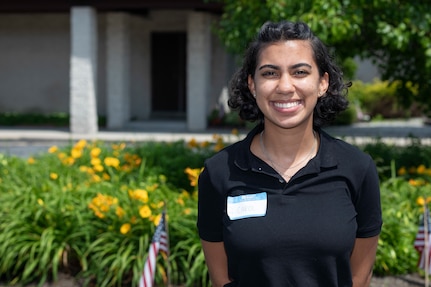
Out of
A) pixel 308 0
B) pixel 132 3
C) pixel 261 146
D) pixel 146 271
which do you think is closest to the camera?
pixel 261 146

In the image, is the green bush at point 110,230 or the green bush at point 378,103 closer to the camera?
the green bush at point 110,230

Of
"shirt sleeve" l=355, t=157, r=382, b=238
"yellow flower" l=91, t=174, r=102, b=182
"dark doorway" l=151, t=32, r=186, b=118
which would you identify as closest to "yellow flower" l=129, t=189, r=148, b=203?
"yellow flower" l=91, t=174, r=102, b=182

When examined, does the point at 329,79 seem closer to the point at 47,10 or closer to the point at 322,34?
the point at 322,34

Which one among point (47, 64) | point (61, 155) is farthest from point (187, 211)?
point (47, 64)

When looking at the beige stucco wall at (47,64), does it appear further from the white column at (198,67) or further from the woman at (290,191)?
the woman at (290,191)

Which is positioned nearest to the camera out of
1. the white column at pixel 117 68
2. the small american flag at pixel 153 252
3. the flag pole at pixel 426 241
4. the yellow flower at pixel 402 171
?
the small american flag at pixel 153 252

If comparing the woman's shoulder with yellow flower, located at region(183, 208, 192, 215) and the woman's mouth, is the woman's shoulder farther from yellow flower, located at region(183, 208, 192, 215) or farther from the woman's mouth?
yellow flower, located at region(183, 208, 192, 215)

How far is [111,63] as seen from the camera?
1972 centimetres

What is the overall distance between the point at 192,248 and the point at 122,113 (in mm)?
14496

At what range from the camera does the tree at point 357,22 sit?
23.0 ft

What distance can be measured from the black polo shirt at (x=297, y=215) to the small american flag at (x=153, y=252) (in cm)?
252

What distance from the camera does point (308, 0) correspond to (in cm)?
718

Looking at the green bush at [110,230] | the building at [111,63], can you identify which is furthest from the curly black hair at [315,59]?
the building at [111,63]

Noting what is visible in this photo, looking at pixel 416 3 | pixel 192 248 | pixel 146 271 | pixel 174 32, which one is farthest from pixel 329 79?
pixel 174 32
